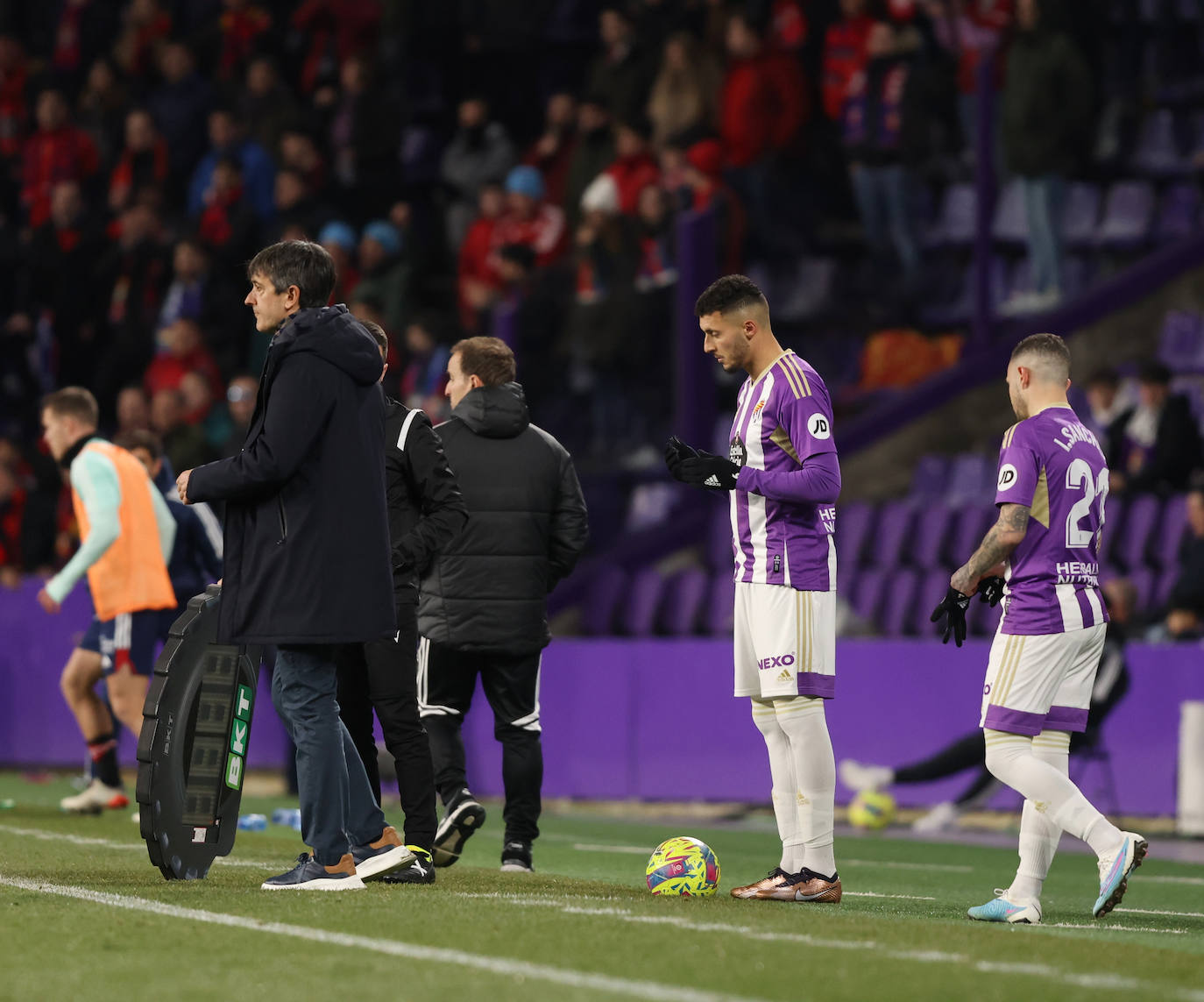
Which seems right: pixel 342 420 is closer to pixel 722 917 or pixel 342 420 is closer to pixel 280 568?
pixel 280 568

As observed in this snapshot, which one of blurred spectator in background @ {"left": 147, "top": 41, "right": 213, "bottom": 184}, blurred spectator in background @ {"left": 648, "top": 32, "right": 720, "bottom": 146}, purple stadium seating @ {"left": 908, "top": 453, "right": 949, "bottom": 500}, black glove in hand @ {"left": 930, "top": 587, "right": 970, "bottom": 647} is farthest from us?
blurred spectator in background @ {"left": 147, "top": 41, "right": 213, "bottom": 184}

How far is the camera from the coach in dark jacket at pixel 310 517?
6.72 metres

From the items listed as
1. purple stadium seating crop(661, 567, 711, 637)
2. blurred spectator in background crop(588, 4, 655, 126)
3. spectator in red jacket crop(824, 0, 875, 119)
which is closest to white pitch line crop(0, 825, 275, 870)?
purple stadium seating crop(661, 567, 711, 637)

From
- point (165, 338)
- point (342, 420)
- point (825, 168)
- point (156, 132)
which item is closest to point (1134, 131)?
point (825, 168)

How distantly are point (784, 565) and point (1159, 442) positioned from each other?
7.47 meters

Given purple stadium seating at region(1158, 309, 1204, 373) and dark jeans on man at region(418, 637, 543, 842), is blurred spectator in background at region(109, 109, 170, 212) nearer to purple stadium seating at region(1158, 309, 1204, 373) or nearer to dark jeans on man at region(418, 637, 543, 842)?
purple stadium seating at region(1158, 309, 1204, 373)

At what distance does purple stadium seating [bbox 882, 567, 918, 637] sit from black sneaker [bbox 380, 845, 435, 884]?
24.2 ft

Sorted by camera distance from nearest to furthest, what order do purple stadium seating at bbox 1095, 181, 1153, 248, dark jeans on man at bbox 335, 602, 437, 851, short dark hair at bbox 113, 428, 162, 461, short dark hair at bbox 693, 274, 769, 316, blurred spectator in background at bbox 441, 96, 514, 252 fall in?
short dark hair at bbox 693, 274, 769, 316 → dark jeans on man at bbox 335, 602, 437, 851 → short dark hair at bbox 113, 428, 162, 461 → purple stadium seating at bbox 1095, 181, 1153, 248 → blurred spectator in background at bbox 441, 96, 514, 252

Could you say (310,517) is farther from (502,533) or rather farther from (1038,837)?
(1038,837)

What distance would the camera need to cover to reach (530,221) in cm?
1847

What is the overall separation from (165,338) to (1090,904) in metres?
12.9

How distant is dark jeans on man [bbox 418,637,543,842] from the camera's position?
904 cm

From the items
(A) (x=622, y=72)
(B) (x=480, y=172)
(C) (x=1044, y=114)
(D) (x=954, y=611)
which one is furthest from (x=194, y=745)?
(B) (x=480, y=172)

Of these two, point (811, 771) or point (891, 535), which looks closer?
point (811, 771)
